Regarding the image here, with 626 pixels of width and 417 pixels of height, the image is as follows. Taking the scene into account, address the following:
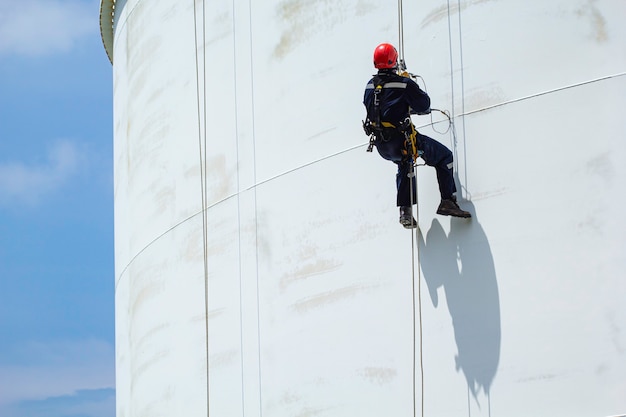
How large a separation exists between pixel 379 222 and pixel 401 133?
3.17 ft

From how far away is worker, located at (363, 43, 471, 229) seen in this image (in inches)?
→ 375

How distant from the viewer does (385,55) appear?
950 cm

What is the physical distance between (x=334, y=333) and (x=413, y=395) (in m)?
1.04

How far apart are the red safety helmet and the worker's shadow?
1.23 meters

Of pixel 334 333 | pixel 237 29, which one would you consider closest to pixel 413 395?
pixel 334 333

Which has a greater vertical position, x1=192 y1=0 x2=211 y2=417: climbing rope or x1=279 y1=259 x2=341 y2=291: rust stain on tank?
x1=192 y1=0 x2=211 y2=417: climbing rope

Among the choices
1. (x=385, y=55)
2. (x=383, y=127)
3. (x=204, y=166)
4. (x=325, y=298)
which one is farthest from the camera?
(x=204, y=166)

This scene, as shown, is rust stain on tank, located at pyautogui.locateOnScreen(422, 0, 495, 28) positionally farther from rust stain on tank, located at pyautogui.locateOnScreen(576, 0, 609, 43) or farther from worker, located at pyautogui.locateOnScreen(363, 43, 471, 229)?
rust stain on tank, located at pyautogui.locateOnScreen(576, 0, 609, 43)

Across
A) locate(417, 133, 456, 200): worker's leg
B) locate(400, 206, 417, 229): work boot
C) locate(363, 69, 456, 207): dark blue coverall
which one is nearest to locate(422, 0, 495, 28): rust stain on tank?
locate(363, 69, 456, 207): dark blue coverall

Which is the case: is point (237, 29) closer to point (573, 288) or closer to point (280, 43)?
point (280, 43)

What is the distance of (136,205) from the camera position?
14.7m

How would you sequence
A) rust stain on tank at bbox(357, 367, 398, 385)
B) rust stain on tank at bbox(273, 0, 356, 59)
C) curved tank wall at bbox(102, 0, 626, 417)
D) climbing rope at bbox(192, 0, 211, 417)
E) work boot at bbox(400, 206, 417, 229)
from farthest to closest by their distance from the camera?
climbing rope at bbox(192, 0, 211, 417) → rust stain on tank at bbox(273, 0, 356, 59) → rust stain on tank at bbox(357, 367, 398, 385) → work boot at bbox(400, 206, 417, 229) → curved tank wall at bbox(102, 0, 626, 417)

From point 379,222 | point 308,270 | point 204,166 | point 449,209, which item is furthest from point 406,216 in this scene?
point 204,166

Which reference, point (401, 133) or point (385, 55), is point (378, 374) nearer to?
point (401, 133)
